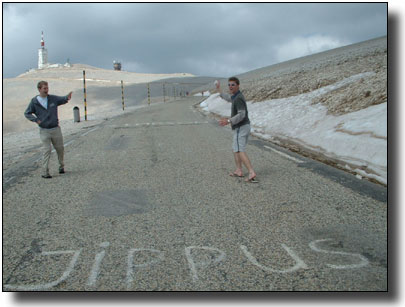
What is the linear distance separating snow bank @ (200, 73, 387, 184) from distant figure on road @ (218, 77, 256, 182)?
6.67 feet

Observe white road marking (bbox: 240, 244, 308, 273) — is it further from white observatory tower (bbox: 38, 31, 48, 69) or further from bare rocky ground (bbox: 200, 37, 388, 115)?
white observatory tower (bbox: 38, 31, 48, 69)

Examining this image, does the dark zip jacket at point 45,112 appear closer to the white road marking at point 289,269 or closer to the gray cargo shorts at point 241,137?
the gray cargo shorts at point 241,137

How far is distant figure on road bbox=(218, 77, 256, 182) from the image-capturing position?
21.6 feet

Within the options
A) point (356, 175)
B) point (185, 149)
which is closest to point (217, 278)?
point (356, 175)

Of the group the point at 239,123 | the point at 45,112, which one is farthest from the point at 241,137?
the point at 45,112

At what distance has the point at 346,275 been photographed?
3293 mm

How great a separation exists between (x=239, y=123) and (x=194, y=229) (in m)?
2.87

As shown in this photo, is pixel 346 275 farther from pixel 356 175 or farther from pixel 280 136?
pixel 280 136

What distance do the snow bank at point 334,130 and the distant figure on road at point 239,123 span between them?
2.03 meters

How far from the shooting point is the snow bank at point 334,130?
7.21 m

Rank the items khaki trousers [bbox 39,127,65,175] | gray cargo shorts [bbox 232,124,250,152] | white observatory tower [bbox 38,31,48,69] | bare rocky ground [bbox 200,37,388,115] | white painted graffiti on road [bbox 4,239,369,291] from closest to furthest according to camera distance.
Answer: white painted graffiti on road [bbox 4,239,369,291], gray cargo shorts [bbox 232,124,250,152], khaki trousers [bbox 39,127,65,175], bare rocky ground [bbox 200,37,388,115], white observatory tower [bbox 38,31,48,69]

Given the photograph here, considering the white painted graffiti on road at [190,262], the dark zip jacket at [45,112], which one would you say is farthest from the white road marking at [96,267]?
the dark zip jacket at [45,112]

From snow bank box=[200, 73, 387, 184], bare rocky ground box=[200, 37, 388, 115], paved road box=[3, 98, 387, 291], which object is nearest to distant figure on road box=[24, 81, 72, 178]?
paved road box=[3, 98, 387, 291]

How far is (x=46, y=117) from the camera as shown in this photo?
24.1 ft
